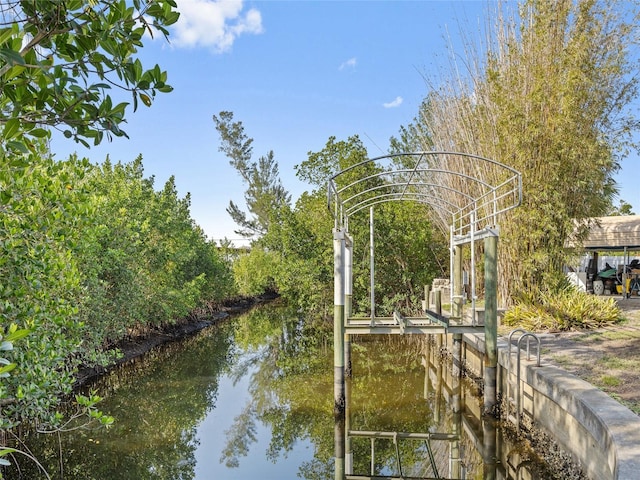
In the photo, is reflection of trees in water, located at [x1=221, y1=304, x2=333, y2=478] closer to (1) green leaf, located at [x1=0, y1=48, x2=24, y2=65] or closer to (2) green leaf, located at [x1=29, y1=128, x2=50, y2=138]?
(2) green leaf, located at [x1=29, y1=128, x2=50, y2=138]

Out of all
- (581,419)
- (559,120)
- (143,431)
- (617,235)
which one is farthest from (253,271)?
(581,419)

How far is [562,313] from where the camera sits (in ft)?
27.7

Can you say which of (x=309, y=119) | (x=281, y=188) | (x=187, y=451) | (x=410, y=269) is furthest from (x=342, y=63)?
(x=281, y=188)

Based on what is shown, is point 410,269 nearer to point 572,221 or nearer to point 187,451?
point 572,221

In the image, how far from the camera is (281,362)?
10914 mm

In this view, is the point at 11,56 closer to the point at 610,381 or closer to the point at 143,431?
the point at 610,381

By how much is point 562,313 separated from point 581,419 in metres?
4.69

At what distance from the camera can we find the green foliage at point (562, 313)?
27.3 ft

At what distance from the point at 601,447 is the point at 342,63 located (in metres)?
11.4

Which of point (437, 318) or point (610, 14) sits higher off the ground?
point (610, 14)

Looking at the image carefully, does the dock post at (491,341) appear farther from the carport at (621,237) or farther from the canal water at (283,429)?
the carport at (621,237)

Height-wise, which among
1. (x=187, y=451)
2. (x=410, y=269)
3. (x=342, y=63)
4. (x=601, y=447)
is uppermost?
(x=342, y=63)

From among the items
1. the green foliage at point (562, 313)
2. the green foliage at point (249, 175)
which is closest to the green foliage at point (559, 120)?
the green foliage at point (562, 313)

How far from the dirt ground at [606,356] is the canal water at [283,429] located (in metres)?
0.98
